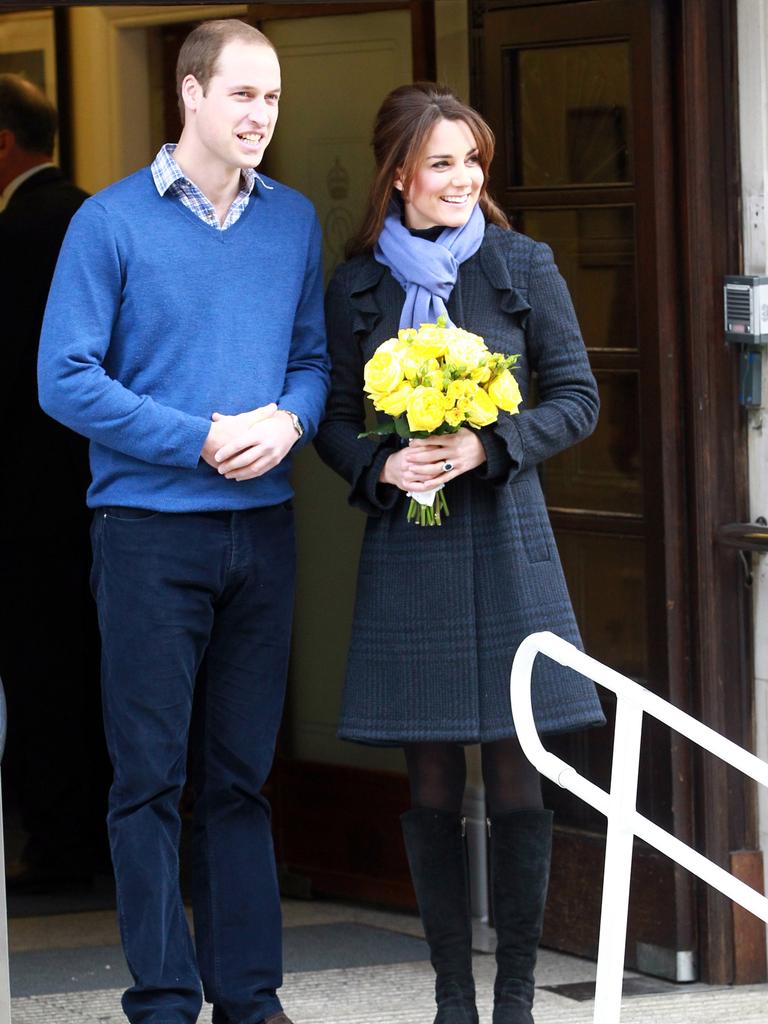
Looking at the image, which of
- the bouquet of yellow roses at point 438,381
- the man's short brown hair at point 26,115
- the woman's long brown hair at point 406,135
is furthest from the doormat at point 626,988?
the man's short brown hair at point 26,115

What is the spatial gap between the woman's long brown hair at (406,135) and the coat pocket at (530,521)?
54 centimetres

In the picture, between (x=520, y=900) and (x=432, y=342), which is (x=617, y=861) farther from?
(x=432, y=342)

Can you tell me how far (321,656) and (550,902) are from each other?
1116 mm

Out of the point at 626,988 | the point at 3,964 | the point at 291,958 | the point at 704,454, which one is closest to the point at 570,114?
the point at 704,454

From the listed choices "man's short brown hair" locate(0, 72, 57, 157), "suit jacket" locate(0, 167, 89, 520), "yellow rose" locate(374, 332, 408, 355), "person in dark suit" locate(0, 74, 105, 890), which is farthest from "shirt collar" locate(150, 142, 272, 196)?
"man's short brown hair" locate(0, 72, 57, 157)

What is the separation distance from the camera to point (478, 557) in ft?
10.7

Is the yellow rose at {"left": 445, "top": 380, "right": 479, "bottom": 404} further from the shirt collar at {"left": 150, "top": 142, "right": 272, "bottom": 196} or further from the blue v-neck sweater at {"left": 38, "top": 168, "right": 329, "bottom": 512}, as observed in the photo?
the shirt collar at {"left": 150, "top": 142, "right": 272, "bottom": 196}

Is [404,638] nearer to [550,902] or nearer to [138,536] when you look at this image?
[138,536]

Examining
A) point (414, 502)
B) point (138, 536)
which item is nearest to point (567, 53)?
point (414, 502)

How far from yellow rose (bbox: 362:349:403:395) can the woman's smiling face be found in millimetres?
Answer: 347

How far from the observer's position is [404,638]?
3273 mm

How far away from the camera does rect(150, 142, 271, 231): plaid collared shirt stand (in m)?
3.19

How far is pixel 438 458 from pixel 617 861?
0.85m

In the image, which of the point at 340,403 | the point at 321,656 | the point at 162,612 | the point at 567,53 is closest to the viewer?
the point at 162,612
